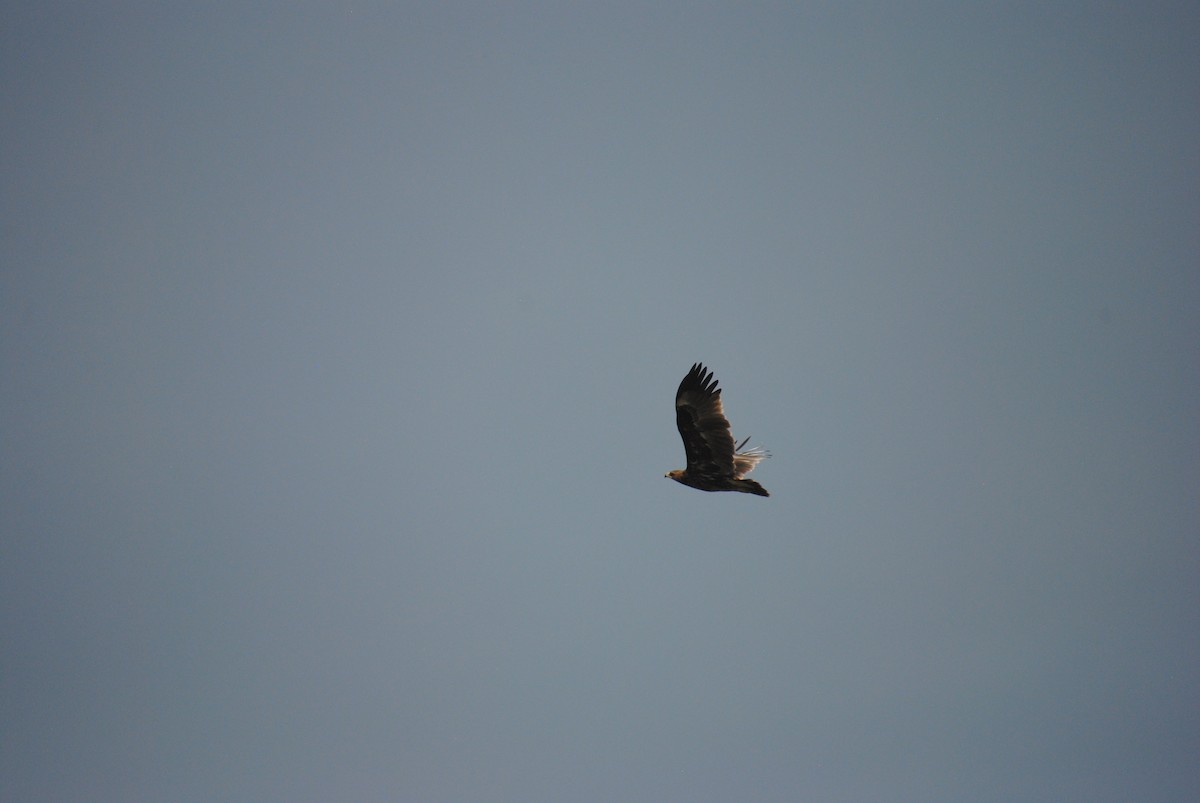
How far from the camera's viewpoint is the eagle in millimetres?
24844

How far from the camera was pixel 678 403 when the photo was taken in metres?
25.0

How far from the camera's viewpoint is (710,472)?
83.4ft

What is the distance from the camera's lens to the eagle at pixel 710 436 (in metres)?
24.8

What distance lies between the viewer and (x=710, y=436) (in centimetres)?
2494

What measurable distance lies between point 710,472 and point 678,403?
2.04 metres
